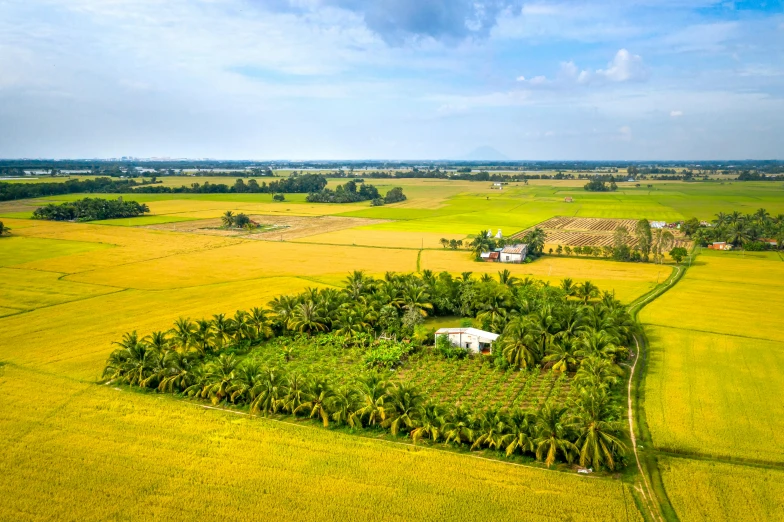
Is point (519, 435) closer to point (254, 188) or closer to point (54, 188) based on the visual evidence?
point (254, 188)

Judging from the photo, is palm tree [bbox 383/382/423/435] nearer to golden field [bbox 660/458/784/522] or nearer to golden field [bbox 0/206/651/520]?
golden field [bbox 0/206/651/520]

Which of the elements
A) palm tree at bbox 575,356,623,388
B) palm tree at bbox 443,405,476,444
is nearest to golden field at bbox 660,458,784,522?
palm tree at bbox 575,356,623,388

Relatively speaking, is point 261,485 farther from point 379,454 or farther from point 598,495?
point 598,495

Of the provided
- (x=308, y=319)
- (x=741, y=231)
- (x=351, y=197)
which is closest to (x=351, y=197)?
(x=351, y=197)

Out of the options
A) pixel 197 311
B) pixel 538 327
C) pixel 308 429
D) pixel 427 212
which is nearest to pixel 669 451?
pixel 538 327

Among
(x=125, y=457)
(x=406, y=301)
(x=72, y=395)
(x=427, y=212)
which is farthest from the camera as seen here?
(x=427, y=212)

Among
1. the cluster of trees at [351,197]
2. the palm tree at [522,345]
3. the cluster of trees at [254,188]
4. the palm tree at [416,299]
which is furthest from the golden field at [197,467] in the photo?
the cluster of trees at [254,188]
